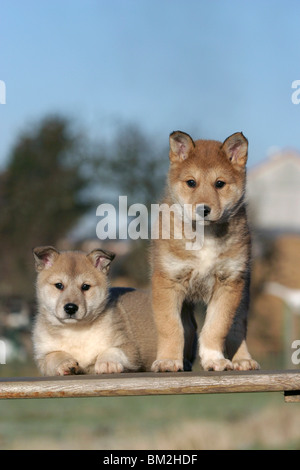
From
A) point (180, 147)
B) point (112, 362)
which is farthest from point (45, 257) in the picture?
point (180, 147)

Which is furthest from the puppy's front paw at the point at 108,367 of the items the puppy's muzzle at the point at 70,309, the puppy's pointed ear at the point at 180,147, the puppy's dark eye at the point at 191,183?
the puppy's pointed ear at the point at 180,147

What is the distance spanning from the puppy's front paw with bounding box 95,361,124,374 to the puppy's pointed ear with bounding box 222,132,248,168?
1.76m

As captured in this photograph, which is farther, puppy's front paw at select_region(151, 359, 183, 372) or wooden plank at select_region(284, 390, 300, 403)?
puppy's front paw at select_region(151, 359, 183, 372)

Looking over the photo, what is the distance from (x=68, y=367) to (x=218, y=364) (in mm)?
1087

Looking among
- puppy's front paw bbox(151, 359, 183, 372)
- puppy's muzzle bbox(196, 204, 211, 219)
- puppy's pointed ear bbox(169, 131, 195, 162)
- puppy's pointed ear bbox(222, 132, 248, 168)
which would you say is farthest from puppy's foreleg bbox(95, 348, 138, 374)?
puppy's pointed ear bbox(222, 132, 248, 168)

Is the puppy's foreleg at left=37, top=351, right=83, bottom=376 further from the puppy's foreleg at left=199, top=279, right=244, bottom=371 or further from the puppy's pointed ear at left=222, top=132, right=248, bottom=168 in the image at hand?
the puppy's pointed ear at left=222, top=132, right=248, bottom=168

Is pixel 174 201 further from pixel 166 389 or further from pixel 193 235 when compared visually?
pixel 166 389

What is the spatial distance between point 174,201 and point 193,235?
1.07 feet

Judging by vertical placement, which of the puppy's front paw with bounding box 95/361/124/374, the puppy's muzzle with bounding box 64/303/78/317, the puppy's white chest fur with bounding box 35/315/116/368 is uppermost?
the puppy's muzzle with bounding box 64/303/78/317

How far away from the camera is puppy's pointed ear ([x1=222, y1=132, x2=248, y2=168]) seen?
23.1ft

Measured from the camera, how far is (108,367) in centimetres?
669

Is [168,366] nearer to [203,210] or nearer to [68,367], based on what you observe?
[68,367]

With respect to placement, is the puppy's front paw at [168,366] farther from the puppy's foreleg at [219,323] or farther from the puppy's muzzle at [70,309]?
the puppy's muzzle at [70,309]
